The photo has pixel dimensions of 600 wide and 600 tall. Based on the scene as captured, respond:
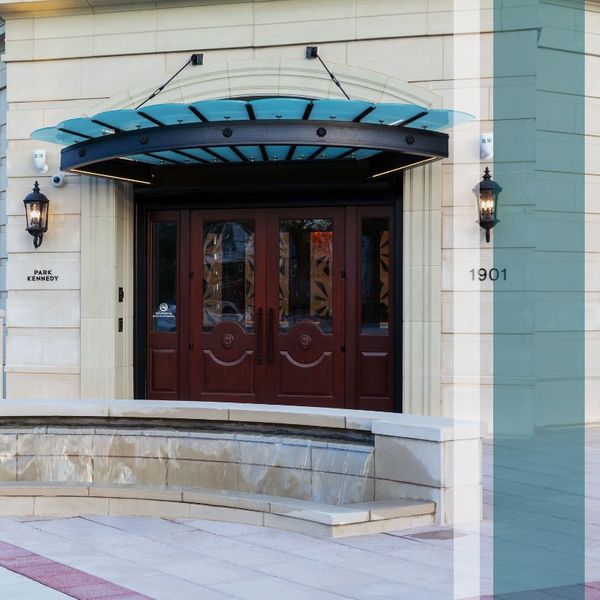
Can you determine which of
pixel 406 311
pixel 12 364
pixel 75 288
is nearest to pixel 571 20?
pixel 406 311

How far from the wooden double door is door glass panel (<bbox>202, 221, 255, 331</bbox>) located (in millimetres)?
14

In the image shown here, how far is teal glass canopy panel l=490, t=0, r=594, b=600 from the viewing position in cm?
1295

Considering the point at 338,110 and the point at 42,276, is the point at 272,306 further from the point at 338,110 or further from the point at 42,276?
the point at 338,110

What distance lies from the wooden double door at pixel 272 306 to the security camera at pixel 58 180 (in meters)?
1.38

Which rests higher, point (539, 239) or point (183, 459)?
point (539, 239)

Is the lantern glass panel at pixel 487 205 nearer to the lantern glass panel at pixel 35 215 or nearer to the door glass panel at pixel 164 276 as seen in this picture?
the door glass panel at pixel 164 276

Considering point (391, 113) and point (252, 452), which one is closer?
point (252, 452)

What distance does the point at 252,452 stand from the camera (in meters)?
8.69

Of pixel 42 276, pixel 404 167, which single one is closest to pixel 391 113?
pixel 404 167

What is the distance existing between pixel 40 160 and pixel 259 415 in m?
7.08

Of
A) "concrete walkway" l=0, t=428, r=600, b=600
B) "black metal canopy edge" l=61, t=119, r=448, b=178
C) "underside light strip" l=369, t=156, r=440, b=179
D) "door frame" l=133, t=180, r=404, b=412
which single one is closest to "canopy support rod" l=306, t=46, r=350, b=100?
"underside light strip" l=369, t=156, r=440, b=179

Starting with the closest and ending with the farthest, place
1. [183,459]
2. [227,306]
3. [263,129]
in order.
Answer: [183,459]
[263,129]
[227,306]

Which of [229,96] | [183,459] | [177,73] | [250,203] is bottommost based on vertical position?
[183,459]

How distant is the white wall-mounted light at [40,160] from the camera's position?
1430 cm
